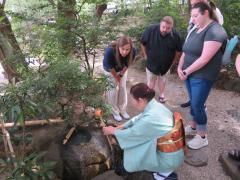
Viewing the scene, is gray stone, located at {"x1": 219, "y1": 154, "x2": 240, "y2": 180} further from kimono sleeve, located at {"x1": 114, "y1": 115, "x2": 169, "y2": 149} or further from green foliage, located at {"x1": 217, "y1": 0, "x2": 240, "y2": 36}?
green foliage, located at {"x1": 217, "y1": 0, "x2": 240, "y2": 36}

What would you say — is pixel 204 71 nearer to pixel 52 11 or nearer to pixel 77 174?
pixel 77 174

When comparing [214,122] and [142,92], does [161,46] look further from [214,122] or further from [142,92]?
[142,92]

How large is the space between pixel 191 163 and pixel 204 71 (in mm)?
1005

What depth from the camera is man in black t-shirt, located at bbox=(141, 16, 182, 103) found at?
4188 millimetres

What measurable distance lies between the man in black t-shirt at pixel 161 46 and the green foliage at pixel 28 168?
2.23 metres

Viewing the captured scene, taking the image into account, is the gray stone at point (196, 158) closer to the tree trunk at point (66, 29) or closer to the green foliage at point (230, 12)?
the tree trunk at point (66, 29)

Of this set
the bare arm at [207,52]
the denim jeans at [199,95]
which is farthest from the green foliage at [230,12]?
the bare arm at [207,52]

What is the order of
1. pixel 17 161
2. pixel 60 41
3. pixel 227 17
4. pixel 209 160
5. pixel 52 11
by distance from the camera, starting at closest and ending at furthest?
pixel 17 161 < pixel 209 160 < pixel 60 41 < pixel 52 11 < pixel 227 17

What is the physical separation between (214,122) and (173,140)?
2.13 metres

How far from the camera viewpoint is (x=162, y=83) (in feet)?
16.0

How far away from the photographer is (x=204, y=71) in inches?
132

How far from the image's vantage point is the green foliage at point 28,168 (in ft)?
8.60

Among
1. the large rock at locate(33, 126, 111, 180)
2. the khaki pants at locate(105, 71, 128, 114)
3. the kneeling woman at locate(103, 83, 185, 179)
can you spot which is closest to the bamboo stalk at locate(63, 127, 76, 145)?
the large rock at locate(33, 126, 111, 180)

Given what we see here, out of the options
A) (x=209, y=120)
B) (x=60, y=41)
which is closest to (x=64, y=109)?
(x=60, y=41)
